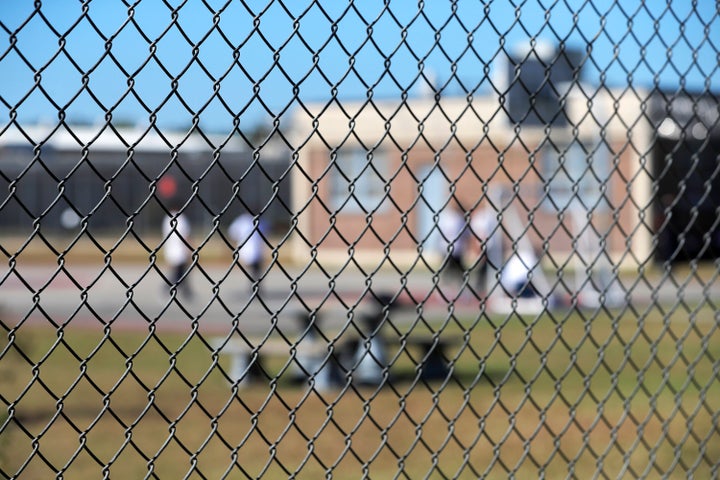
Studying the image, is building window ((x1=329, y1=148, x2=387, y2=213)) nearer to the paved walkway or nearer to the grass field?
the paved walkway

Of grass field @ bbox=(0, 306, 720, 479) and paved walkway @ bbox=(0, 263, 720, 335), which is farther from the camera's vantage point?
paved walkway @ bbox=(0, 263, 720, 335)

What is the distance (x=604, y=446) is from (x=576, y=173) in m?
24.3

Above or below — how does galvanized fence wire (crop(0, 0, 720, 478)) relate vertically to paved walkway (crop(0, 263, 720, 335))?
above

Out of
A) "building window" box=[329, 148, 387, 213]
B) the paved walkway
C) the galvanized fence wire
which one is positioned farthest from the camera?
"building window" box=[329, 148, 387, 213]

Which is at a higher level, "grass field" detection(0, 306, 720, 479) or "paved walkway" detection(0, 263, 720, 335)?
"grass field" detection(0, 306, 720, 479)

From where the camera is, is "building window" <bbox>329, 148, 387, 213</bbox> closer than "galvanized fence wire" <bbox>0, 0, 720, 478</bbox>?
No

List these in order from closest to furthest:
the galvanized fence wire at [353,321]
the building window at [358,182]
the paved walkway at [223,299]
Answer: the galvanized fence wire at [353,321] < the paved walkway at [223,299] < the building window at [358,182]

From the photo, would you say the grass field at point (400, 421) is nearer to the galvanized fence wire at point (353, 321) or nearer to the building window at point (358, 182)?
the galvanized fence wire at point (353, 321)

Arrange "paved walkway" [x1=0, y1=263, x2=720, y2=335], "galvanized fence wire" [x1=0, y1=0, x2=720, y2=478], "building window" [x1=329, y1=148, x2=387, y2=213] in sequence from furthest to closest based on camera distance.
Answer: "building window" [x1=329, y1=148, x2=387, y2=213] → "paved walkway" [x1=0, y1=263, x2=720, y2=335] → "galvanized fence wire" [x1=0, y1=0, x2=720, y2=478]

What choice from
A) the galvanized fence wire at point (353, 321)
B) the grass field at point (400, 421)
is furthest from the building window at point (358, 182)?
the grass field at point (400, 421)

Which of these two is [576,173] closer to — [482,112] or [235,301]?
[482,112]

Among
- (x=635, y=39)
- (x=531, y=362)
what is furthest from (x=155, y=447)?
(x=531, y=362)

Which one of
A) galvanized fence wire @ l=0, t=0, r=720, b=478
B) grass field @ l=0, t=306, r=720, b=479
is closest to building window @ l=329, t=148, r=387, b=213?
galvanized fence wire @ l=0, t=0, r=720, b=478

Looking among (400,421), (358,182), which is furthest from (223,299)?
(400,421)
